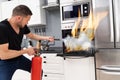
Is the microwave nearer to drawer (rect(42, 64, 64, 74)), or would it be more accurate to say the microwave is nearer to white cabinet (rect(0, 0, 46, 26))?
drawer (rect(42, 64, 64, 74))

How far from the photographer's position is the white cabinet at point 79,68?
314cm

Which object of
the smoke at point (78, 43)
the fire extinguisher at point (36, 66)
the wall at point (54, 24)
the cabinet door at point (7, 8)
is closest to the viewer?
the fire extinguisher at point (36, 66)

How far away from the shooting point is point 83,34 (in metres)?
3.19

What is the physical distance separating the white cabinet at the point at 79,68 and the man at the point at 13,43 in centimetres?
78

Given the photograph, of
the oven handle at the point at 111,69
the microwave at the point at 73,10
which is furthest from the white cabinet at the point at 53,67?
the oven handle at the point at 111,69

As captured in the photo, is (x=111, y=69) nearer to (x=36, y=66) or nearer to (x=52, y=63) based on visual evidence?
(x=36, y=66)

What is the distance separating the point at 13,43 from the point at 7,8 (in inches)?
90.8

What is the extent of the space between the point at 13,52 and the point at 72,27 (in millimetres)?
1212

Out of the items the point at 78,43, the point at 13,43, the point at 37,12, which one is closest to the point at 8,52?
the point at 13,43

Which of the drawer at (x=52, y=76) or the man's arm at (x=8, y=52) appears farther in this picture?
the drawer at (x=52, y=76)

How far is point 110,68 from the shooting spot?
2.84m

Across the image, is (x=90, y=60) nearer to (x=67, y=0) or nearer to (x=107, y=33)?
(x=107, y=33)

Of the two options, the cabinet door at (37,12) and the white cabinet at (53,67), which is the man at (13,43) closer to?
the white cabinet at (53,67)

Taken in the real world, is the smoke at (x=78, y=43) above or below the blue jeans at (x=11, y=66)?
above
